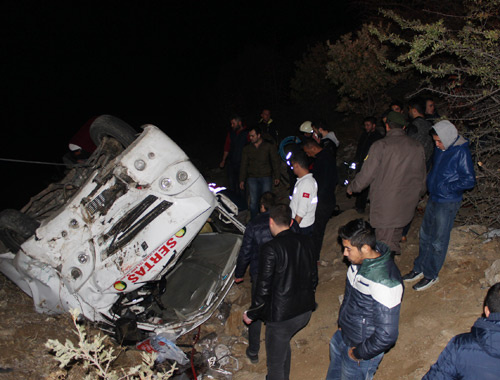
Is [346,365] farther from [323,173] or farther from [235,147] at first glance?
[235,147]

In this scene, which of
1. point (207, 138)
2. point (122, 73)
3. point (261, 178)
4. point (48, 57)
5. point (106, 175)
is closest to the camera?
point (106, 175)

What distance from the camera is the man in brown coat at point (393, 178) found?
3.86 m

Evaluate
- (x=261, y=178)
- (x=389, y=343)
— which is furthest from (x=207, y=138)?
(x=389, y=343)

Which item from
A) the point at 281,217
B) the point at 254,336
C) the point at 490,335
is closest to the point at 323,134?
the point at 281,217

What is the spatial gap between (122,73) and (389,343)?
32.0 metres

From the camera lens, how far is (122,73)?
101 ft

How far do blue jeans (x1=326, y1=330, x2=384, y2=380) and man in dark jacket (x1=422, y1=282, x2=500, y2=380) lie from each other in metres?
0.60

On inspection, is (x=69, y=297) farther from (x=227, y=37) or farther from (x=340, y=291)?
(x=227, y=37)

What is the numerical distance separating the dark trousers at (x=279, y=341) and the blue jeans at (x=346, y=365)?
38 cm

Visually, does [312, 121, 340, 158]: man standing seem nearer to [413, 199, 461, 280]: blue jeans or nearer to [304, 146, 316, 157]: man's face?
[304, 146, 316, 157]: man's face

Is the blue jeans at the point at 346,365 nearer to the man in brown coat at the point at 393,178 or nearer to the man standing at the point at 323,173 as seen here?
the man in brown coat at the point at 393,178

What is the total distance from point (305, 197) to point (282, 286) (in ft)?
4.94

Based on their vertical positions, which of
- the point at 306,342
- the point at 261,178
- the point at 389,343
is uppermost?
the point at 389,343

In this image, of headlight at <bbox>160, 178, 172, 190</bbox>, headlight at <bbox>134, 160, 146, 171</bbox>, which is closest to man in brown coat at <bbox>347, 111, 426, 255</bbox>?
headlight at <bbox>160, 178, 172, 190</bbox>
